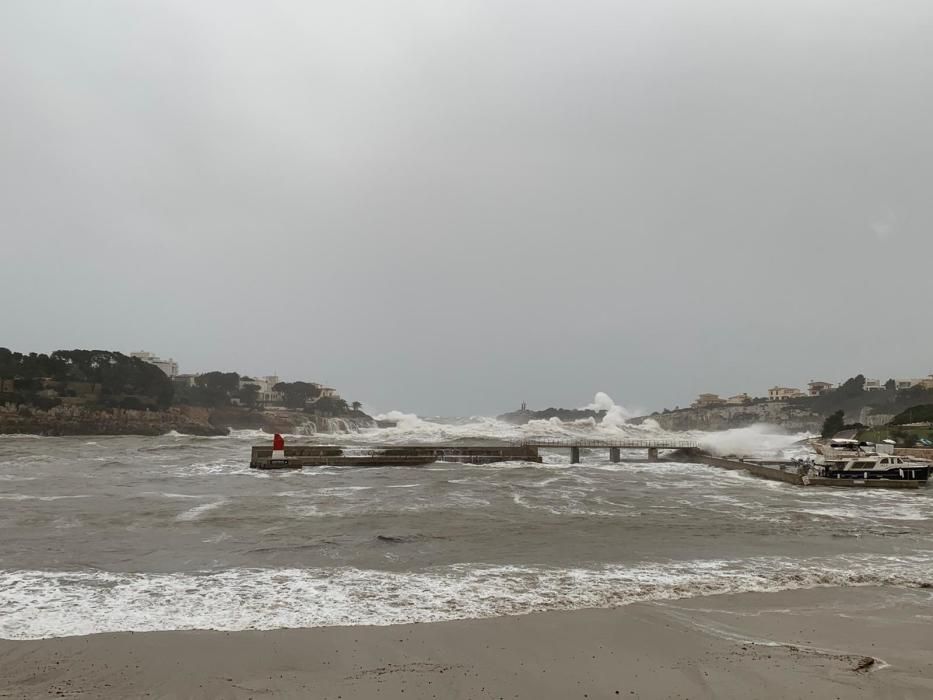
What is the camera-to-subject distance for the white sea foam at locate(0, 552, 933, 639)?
7.44 m

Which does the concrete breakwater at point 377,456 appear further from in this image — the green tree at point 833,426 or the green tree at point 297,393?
the green tree at point 297,393

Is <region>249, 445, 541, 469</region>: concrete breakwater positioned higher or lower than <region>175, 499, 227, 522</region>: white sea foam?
lower

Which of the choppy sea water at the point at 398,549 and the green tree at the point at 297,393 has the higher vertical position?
the green tree at the point at 297,393

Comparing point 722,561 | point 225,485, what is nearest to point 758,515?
point 722,561

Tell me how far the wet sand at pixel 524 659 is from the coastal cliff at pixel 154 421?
88151mm

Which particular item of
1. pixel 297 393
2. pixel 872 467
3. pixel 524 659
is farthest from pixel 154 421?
pixel 524 659

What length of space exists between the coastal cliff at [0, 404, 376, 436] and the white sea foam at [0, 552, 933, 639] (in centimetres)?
8492

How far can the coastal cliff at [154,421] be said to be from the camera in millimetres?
76875

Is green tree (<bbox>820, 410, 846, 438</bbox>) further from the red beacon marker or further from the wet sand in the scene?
the wet sand

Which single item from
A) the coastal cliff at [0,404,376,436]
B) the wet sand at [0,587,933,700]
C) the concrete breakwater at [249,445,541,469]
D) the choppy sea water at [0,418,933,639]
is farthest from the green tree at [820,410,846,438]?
the coastal cliff at [0,404,376,436]

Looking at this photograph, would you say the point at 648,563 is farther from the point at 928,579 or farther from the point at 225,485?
the point at 225,485

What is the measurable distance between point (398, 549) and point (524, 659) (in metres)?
6.25

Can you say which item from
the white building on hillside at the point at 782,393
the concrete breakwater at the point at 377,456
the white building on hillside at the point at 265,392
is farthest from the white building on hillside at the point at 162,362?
the white building on hillside at the point at 782,393

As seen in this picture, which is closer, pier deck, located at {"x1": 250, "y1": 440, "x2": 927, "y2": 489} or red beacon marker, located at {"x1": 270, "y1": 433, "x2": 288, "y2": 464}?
pier deck, located at {"x1": 250, "y1": 440, "x2": 927, "y2": 489}
